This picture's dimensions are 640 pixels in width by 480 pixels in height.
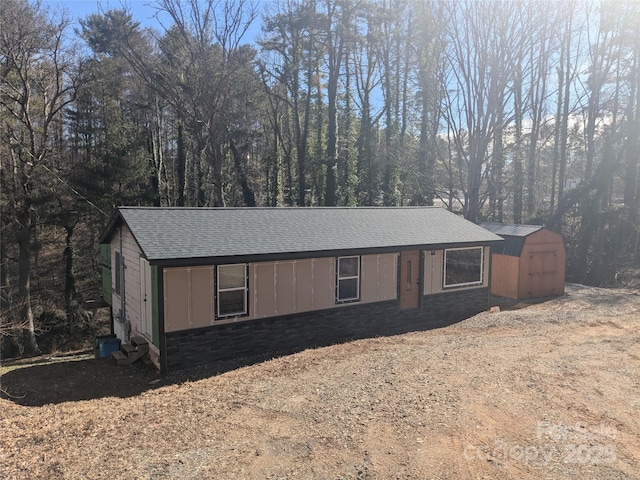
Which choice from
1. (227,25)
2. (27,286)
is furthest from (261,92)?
(27,286)

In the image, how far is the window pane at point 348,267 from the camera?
453 inches

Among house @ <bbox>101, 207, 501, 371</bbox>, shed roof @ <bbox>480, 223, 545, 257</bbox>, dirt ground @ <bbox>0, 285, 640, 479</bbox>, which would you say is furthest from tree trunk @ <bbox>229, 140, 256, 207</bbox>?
dirt ground @ <bbox>0, 285, 640, 479</bbox>

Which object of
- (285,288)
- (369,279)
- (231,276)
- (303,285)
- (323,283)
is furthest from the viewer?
(369,279)

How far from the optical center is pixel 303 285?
10.9 metres

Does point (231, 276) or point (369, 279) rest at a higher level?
point (231, 276)

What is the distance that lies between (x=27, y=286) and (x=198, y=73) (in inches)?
504

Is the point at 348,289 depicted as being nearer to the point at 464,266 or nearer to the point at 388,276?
the point at 388,276

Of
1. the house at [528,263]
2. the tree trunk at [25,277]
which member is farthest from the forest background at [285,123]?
the house at [528,263]

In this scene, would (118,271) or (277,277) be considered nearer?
(277,277)

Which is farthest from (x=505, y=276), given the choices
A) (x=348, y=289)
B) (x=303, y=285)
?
(x=303, y=285)

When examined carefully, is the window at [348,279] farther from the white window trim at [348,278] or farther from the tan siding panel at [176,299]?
the tan siding panel at [176,299]

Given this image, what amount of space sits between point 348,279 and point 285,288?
1869 millimetres

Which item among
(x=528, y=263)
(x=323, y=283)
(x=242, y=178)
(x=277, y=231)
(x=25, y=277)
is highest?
(x=242, y=178)

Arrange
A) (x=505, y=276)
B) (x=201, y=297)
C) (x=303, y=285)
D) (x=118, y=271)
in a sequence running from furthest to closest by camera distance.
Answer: (x=505, y=276), (x=118, y=271), (x=303, y=285), (x=201, y=297)
